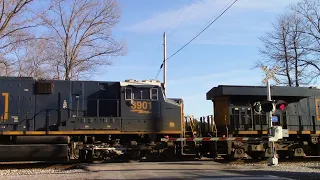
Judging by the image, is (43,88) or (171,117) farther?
(171,117)

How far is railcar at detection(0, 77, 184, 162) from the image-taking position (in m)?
14.7

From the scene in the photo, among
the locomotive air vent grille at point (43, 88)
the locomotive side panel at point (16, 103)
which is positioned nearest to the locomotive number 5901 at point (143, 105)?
the locomotive air vent grille at point (43, 88)

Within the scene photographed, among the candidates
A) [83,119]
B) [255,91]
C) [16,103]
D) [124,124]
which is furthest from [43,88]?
[255,91]

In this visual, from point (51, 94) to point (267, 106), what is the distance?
9.16 metres

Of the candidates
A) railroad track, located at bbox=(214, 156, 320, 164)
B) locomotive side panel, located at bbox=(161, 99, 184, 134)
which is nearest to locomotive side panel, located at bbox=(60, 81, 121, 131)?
locomotive side panel, located at bbox=(161, 99, 184, 134)

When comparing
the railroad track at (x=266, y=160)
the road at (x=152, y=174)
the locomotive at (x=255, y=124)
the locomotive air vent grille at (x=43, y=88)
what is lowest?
the railroad track at (x=266, y=160)

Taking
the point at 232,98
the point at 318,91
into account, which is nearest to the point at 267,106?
the point at 232,98

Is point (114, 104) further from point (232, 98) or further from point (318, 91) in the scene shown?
point (318, 91)

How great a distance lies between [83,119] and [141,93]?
2816 millimetres

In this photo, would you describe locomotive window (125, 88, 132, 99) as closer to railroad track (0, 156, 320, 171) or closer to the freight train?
the freight train

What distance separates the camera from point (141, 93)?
16109 mm

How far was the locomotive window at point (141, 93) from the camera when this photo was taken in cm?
1606

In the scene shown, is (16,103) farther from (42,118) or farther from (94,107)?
(94,107)

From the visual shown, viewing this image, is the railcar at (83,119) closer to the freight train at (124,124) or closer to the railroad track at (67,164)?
the freight train at (124,124)
